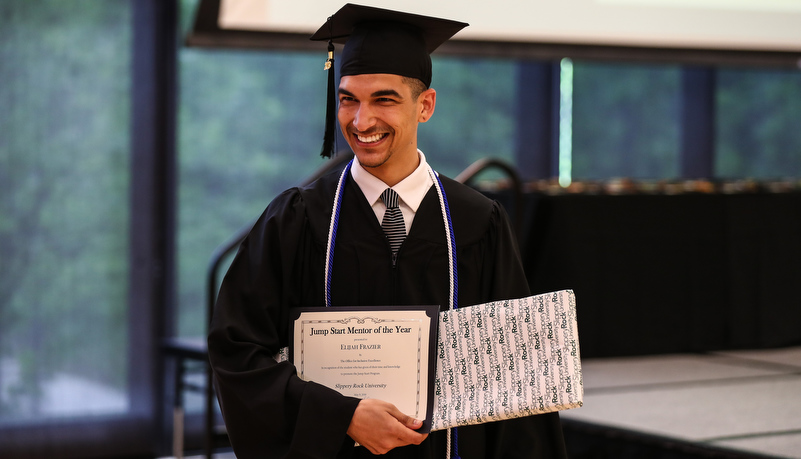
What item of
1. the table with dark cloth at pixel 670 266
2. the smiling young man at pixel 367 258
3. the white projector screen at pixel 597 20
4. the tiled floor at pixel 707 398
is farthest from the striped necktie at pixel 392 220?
the table with dark cloth at pixel 670 266

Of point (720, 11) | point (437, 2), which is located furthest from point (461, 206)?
point (720, 11)

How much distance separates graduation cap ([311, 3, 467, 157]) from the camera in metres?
1.47

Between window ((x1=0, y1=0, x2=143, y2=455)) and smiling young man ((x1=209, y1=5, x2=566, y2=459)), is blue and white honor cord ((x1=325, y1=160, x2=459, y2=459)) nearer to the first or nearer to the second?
smiling young man ((x1=209, y1=5, x2=566, y2=459))

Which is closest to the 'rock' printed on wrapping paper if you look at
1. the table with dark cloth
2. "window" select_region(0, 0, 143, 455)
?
the table with dark cloth

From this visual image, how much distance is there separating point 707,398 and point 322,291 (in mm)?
2296

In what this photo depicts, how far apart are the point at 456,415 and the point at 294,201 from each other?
460 mm

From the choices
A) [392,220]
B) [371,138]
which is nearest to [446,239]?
[392,220]

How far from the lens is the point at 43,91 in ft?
14.1

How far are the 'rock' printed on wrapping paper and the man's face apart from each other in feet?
0.97

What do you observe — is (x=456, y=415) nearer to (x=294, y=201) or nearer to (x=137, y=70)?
(x=294, y=201)

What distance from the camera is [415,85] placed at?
4.93ft

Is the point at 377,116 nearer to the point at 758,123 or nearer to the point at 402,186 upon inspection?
the point at 402,186

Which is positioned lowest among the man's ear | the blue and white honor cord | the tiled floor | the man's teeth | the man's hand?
the tiled floor

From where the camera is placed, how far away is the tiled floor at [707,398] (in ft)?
9.24
